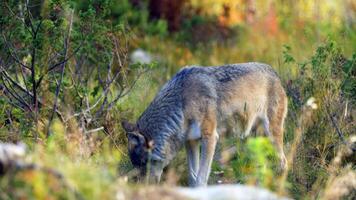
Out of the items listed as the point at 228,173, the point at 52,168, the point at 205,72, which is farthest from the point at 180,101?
the point at 52,168

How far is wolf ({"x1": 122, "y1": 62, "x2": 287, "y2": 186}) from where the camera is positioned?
27.6 ft

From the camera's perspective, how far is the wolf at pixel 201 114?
840 centimetres

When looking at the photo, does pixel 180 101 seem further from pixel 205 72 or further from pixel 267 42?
pixel 267 42

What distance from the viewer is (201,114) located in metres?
8.77

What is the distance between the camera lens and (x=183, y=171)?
946cm

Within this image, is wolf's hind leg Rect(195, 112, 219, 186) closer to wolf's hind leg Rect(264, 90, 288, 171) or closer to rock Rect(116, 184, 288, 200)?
wolf's hind leg Rect(264, 90, 288, 171)

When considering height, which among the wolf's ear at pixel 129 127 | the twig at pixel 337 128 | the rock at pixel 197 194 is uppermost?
the rock at pixel 197 194

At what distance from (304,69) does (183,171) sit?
2.31 meters

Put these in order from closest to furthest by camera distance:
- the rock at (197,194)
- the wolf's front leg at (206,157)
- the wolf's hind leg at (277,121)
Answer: the rock at (197,194)
the wolf's front leg at (206,157)
the wolf's hind leg at (277,121)

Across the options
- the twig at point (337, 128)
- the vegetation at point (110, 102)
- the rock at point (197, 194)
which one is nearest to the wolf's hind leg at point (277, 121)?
the vegetation at point (110, 102)

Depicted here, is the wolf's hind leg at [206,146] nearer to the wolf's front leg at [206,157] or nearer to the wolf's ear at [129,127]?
the wolf's front leg at [206,157]

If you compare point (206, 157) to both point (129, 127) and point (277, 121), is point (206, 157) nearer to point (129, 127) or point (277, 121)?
point (129, 127)

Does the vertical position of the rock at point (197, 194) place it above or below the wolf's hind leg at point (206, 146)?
above

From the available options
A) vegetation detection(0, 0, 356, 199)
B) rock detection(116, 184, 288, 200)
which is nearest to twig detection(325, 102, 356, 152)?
vegetation detection(0, 0, 356, 199)
